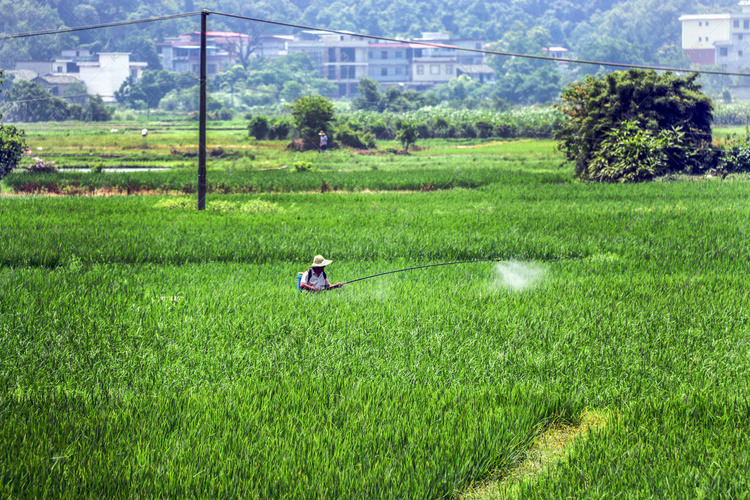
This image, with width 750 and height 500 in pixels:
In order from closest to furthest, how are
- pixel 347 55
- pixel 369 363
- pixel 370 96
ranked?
pixel 369 363
pixel 370 96
pixel 347 55

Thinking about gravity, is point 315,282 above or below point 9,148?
below

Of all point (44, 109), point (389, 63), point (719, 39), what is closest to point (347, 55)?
point (389, 63)

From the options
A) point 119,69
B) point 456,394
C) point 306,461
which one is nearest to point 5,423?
point 306,461

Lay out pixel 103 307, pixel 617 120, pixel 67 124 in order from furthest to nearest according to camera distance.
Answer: pixel 67 124 < pixel 617 120 < pixel 103 307

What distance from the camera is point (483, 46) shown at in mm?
129125

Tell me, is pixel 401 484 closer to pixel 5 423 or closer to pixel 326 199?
pixel 5 423

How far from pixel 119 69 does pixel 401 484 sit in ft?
305

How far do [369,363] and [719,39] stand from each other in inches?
4679

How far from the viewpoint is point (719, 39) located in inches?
4166

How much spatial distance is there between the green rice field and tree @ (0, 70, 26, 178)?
1450 centimetres

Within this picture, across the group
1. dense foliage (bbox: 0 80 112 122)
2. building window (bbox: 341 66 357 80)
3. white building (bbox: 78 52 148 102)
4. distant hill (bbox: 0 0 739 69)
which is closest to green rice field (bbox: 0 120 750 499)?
dense foliage (bbox: 0 80 112 122)

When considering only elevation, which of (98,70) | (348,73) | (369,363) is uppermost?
(348,73)

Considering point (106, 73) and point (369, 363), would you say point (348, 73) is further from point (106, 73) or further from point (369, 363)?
point (369, 363)

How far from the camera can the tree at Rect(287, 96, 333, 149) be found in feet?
140
